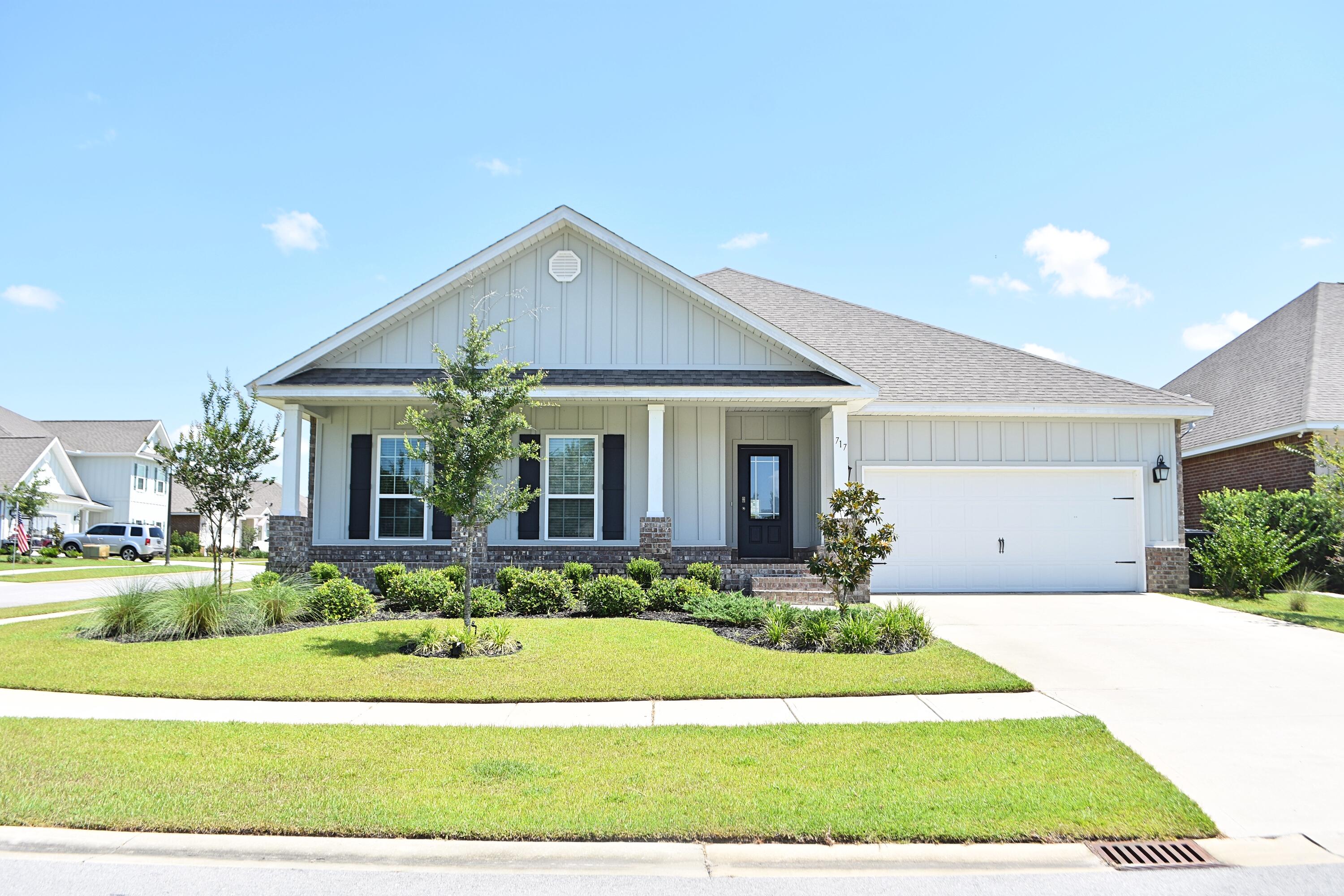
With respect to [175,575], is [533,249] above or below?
above

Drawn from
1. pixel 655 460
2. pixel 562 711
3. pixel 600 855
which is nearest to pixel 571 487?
pixel 655 460

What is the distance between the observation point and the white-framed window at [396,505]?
15156 millimetres

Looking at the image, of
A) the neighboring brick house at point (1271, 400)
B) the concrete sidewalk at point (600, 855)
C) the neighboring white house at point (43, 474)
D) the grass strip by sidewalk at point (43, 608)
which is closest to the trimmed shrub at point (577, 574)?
the grass strip by sidewalk at point (43, 608)

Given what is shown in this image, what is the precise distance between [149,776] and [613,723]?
3.22 metres

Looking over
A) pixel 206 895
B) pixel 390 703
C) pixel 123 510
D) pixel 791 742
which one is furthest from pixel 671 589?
pixel 123 510

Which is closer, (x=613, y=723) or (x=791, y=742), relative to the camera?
(x=791, y=742)

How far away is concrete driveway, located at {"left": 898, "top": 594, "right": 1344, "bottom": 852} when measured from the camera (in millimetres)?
5324

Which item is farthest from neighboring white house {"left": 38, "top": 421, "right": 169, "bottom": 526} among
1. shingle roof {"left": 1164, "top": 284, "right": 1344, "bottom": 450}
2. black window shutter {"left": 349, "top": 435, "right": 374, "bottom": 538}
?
shingle roof {"left": 1164, "top": 284, "right": 1344, "bottom": 450}

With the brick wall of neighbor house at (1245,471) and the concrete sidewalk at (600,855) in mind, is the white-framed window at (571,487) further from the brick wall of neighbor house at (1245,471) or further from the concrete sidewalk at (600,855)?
the brick wall of neighbor house at (1245,471)

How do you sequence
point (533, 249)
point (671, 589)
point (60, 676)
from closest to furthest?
1. point (60, 676)
2. point (671, 589)
3. point (533, 249)

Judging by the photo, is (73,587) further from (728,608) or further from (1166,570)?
(1166,570)

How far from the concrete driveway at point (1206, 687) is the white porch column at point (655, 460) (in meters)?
4.73

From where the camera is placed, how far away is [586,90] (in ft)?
44.0

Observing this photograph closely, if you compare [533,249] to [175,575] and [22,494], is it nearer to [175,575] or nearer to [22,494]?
[175,575]
